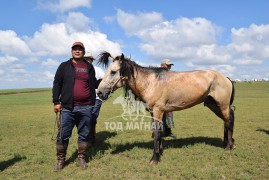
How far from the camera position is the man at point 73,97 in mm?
6328

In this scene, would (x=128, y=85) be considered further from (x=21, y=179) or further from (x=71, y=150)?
(x=21, y=179)

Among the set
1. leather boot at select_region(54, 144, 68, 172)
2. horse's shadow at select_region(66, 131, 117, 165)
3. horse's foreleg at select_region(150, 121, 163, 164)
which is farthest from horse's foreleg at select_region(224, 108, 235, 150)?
leather boot at select_region(54, 144, 68, 172)

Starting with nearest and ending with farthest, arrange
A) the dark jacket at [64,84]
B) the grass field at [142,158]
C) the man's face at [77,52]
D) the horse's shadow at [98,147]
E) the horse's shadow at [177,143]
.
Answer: the grass field at [142,158]
the dark jacket at [64,84]
the man's face at [77,52]
the horse's shadow at [98,147]
the horse's shadow at [177,143]

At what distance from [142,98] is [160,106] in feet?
1.88

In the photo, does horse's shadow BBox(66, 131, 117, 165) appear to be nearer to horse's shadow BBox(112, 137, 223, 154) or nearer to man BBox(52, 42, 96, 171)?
horse's shadow BBox(112, 137, 223, 154)

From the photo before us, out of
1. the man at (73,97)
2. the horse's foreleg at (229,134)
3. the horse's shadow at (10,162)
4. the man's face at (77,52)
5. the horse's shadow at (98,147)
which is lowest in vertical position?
the horse's shadow at (10,162)

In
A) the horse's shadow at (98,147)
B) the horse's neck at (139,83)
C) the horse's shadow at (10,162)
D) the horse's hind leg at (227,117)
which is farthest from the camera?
the horse's hind leg at (227,117)

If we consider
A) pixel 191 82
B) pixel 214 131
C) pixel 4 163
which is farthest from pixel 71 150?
pixel 214 131

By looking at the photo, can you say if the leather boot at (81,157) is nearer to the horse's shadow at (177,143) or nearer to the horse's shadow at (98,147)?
the horse's shadow at (98,147)

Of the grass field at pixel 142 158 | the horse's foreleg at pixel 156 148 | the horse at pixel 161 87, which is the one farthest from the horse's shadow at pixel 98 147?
the horse at pixel 161 87

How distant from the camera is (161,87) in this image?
723 centimetres

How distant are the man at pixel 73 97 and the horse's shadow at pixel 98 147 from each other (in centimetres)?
69

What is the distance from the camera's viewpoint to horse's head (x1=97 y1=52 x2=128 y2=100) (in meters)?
6.94

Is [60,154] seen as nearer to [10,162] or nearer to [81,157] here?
[81,157]
